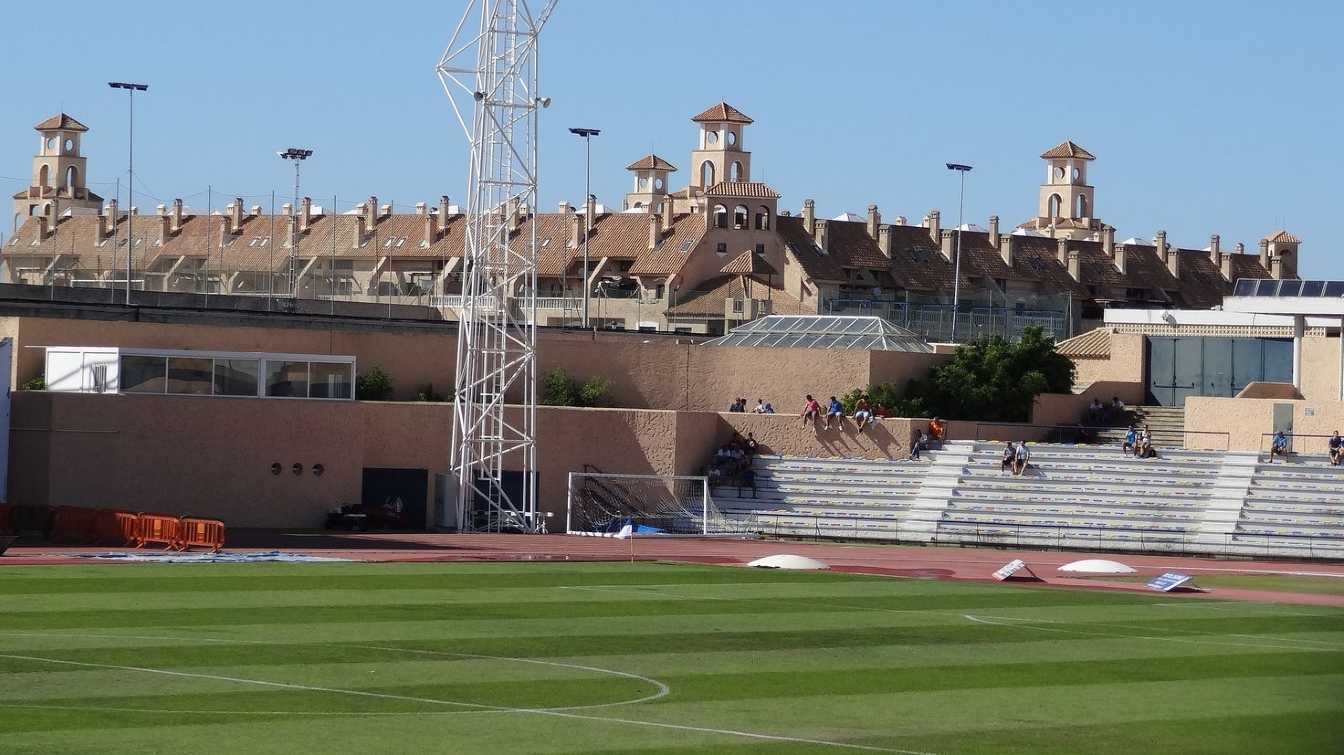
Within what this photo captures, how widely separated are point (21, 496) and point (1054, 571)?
22.7 m

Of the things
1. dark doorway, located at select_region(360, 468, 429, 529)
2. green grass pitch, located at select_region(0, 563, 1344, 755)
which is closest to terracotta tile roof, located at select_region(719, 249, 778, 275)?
dark doorway, located at select_region(360, 468, 429, 529)

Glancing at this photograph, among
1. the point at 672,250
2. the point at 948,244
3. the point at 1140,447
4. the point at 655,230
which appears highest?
the point at 655,230

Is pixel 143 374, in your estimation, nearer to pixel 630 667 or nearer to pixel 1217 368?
pixel 630 667

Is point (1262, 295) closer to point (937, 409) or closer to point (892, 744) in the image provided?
point (937, 409)

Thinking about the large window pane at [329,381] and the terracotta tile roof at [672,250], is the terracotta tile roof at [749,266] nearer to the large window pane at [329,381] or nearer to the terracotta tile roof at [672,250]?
the terracotta tile roof at [672,250]

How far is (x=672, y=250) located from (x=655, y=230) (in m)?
3.31

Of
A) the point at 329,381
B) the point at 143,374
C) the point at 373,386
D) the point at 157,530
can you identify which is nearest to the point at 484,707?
the point at 157,530

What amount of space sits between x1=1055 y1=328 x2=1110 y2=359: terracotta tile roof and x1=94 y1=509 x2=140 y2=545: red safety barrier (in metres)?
38.6

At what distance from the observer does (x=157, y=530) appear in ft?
124

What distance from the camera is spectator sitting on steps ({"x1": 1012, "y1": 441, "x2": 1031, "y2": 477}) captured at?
51.6 meters

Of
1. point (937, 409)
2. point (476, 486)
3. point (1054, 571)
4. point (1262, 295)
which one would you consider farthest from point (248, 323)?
point (1262, 295)

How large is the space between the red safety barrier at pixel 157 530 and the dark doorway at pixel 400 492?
11.7 metres

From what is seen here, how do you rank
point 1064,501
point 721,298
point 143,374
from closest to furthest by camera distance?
point 143,374, point 1064,501, point 721,298

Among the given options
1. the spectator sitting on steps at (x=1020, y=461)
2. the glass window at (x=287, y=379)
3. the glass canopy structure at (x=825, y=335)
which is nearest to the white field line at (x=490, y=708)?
the glass window at (x=287, y=379)
